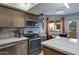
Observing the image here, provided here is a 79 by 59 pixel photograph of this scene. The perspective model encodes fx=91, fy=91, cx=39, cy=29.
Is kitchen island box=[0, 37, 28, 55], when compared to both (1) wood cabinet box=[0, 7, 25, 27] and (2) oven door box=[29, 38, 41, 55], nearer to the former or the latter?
(2) oven door box=[29, 38, 41, 55]

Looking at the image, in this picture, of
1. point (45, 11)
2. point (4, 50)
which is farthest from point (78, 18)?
point (4, 50)

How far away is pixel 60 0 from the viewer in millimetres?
815

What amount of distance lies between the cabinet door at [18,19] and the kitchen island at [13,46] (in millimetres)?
466

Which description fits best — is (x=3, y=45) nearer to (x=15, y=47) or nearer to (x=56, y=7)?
(x=15, y=47)

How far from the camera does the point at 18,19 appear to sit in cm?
238

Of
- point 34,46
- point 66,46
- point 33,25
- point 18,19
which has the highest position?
point 18,19

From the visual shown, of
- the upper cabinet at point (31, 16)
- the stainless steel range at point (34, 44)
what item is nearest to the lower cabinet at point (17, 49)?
the stainless steel range at point (34, 44)

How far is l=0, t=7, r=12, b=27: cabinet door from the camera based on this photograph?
1890 millimetres

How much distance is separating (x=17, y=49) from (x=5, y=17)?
75 cm

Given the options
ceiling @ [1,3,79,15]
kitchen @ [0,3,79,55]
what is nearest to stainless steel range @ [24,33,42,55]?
kitchen @ [0,3,79,55]

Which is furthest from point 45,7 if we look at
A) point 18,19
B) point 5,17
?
point 5,17

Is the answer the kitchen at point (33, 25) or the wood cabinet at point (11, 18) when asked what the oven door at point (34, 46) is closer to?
the kitchen at point (33, 25)

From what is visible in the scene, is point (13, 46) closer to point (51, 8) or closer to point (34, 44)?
point (34, 44)
